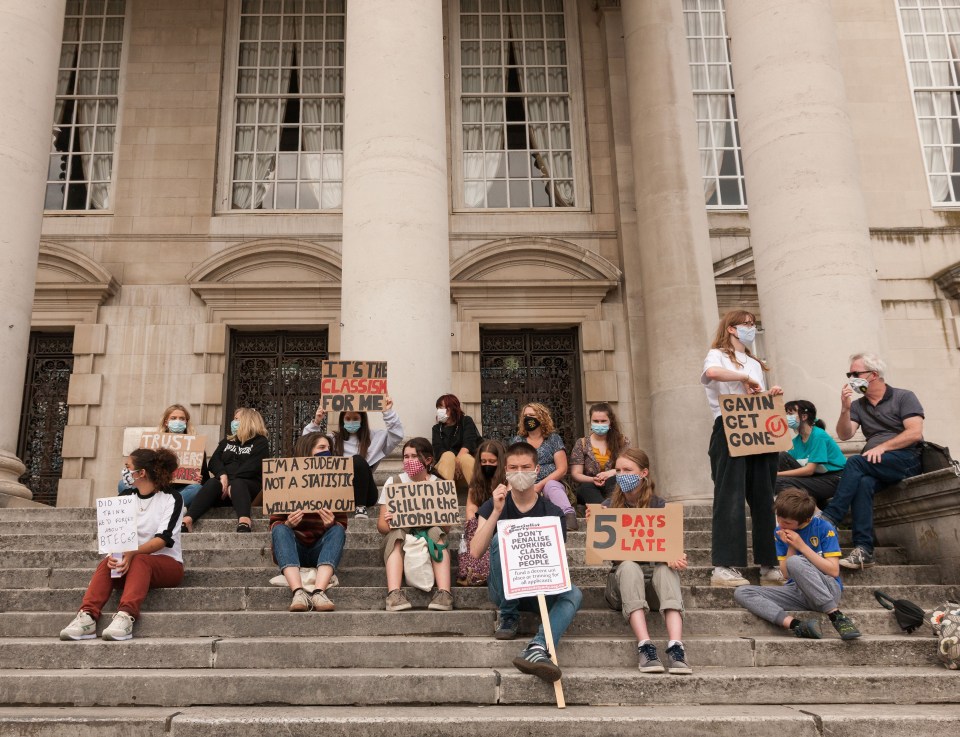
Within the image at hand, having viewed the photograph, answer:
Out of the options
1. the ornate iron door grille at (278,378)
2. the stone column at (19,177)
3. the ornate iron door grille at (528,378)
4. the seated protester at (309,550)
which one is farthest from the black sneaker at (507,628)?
the ornate iron door grille at (278,378)

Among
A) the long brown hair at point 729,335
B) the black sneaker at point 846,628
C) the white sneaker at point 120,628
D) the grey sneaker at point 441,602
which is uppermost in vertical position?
the long brown hair at point 729,335

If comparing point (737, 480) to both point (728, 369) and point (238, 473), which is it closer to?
point (728, 369)

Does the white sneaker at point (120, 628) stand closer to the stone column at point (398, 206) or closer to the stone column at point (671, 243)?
the stone column at point (398, 206)

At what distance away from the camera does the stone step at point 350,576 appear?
6523 millimetres

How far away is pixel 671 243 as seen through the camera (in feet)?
44.3

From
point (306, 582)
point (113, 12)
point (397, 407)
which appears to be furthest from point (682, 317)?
point (113, 12)

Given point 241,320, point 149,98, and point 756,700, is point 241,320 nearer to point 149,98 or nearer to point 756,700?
point 149,98

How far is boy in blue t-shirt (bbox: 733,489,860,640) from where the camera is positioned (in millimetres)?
5691

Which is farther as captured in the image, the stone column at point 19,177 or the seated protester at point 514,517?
the stone column at point 19,177

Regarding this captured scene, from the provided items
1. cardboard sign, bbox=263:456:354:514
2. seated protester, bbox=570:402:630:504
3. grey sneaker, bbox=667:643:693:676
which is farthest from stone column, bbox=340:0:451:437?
grey sneaker, bbox=667:643:693:676

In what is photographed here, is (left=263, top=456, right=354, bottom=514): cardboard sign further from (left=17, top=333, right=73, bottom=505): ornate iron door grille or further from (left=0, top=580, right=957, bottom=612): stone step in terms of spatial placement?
(left=17, top=333, right=73, bottom=505): ornate iron door grille

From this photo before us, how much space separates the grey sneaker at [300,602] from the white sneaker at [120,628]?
996 millimetres

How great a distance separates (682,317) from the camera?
13172mm

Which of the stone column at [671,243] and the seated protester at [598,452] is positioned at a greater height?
the stone column at [671,243]
